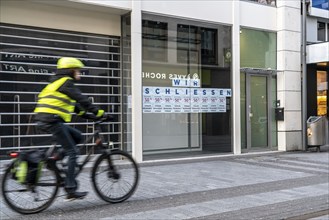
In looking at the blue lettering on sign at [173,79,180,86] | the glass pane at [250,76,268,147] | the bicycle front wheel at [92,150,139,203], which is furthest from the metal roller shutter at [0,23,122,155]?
the glass pane at [250,76,268,147]

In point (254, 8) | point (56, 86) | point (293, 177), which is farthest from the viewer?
point (254, 8)

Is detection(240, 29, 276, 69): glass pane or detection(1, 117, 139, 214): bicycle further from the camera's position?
detection(240, 29, 276, 69): glass pane

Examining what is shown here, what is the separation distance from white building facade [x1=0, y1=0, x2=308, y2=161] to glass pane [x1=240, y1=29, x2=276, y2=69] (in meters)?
0.03

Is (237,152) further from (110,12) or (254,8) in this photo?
(110,12)

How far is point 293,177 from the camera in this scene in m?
8.94

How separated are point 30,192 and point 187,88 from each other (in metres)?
6.87

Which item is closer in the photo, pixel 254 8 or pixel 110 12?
pixel 110 12

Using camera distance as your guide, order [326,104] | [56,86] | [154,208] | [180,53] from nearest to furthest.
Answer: [56,86] < [154,208] < [180,53] < [326,104]

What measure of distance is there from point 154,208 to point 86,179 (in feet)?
8.50

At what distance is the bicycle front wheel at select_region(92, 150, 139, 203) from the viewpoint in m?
6.00

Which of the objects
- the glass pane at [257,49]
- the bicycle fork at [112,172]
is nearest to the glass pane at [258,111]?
the glass pane at [257,49]

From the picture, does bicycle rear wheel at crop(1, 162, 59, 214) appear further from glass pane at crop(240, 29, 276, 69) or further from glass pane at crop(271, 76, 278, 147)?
glass pane at crop(271, 76, 278, 147)

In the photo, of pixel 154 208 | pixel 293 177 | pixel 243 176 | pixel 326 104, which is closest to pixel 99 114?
pixel 154 208

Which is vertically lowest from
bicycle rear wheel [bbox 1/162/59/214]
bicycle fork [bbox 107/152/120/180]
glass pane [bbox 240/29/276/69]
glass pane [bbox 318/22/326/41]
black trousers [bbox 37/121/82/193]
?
bicycle rear wheel [bbox 1/162/59/214]
